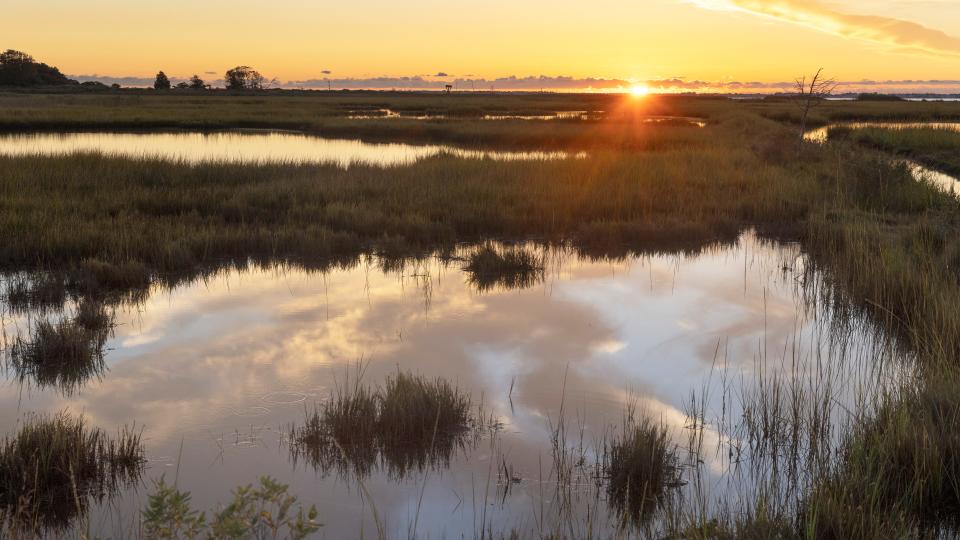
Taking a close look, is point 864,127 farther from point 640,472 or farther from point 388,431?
point 388,431

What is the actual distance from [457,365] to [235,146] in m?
24.2

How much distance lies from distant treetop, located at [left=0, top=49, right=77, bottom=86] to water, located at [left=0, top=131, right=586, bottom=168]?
7556 centimetres

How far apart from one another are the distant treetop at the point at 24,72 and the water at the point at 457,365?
103m

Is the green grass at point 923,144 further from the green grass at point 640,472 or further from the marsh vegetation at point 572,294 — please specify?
the green grass at point 640,472

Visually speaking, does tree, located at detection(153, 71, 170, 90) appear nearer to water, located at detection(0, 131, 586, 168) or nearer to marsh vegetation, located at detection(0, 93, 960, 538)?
water, located at detection(0, 131, 586, 168)

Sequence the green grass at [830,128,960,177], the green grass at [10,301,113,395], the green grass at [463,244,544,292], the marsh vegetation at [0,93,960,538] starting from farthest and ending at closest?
the green grass at [830,128,960,177] < the green grass at [463,244,544,292] < the green grass at [10,301,113,395] < the marsh vegetation at [0,93,960,538]

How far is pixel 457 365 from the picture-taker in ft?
22.7

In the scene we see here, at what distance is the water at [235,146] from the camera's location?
24453 mm

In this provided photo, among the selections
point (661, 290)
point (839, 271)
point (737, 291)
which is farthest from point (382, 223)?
point (839, 271)

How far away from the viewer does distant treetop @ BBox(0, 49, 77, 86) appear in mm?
93562

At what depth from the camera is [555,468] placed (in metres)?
4.86

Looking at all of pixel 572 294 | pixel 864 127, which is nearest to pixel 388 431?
pixel 572 294

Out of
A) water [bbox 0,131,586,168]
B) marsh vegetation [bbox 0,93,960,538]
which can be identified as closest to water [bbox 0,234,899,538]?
marsh vegetation [bbox 0,93,960,538]

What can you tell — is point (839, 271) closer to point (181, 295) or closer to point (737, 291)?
point (737, 291)
